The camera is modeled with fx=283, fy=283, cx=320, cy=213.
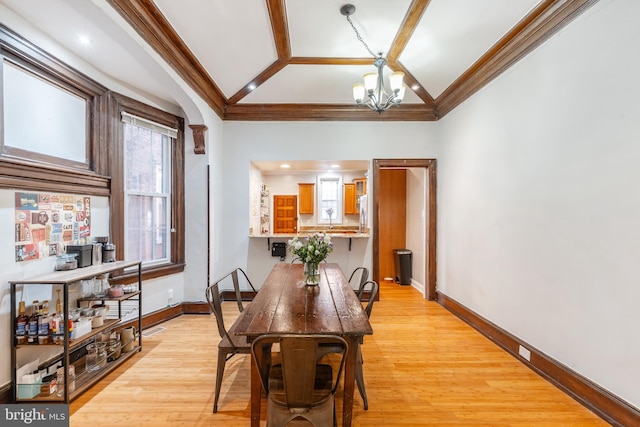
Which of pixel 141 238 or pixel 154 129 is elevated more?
pixel 154 129

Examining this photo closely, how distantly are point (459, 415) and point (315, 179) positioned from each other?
5.92 metres

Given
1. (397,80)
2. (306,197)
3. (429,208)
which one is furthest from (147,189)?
(306,197)

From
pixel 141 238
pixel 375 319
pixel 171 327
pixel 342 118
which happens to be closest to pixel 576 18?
pixel 342 118

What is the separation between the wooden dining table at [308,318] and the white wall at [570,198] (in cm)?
164

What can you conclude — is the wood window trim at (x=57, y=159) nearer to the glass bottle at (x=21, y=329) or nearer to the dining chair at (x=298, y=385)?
the glass bottle at (x=21, y=329)

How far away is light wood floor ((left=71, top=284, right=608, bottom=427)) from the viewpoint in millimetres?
1912

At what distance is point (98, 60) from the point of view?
107 inches

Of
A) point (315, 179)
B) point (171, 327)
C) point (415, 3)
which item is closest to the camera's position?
point (415, 3)

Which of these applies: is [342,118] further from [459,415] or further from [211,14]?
[459,415]

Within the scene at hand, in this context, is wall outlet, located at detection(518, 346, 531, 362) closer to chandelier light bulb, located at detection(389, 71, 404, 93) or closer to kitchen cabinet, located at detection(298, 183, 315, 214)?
chandelier light bulb, located at detection(389, 71, 404, 93)

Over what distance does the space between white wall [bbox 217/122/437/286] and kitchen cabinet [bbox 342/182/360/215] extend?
8.80 ft

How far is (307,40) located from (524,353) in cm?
377

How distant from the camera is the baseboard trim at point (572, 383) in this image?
179 centimetres

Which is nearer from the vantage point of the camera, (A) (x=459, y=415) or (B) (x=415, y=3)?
(A) (x=459, y=415)
